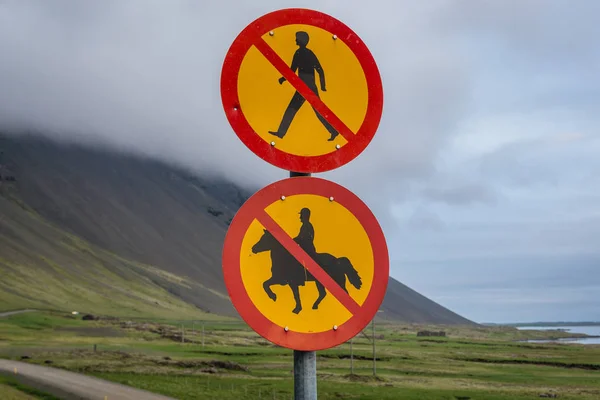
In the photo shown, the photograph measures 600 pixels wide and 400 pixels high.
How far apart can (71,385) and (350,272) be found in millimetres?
46549

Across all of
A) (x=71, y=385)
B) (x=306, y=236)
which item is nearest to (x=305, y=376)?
(x=306, y=236)

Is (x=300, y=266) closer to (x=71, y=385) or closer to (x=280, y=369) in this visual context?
(x=71, y=385)

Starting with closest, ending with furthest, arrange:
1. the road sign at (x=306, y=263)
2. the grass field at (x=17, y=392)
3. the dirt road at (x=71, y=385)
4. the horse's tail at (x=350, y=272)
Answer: the road sign at (x=306, y=263), the horse's tail at (x=350, y=272), the grass field at (x=17, y=392), the dirt road at (x=71, y=385)

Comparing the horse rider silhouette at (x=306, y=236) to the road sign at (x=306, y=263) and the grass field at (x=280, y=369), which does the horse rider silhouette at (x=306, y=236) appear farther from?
the grass field at (x=280, y=369)

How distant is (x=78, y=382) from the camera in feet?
158

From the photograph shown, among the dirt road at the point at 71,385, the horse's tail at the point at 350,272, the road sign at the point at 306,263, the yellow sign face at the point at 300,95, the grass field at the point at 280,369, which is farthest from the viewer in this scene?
the grass field at the point at 280,369

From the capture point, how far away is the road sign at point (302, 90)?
13.4 feet

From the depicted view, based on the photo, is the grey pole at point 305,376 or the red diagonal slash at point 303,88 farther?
the red diagonal slash at point 303,88

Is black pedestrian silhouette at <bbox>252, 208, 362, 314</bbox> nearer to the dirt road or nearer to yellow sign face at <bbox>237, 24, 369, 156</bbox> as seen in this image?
yellow sign face at <bbox>237, 24, 369, 156</bbox>

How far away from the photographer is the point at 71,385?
46.0m

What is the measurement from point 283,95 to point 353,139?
0.51 metres

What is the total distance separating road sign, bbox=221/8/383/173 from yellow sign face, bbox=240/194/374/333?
0.28 meters

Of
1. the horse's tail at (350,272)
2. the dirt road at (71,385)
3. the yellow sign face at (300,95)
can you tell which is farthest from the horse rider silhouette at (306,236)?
the dirt road at (71,385)

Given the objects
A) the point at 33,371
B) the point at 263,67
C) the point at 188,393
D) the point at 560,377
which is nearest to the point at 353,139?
the point at 263,67
